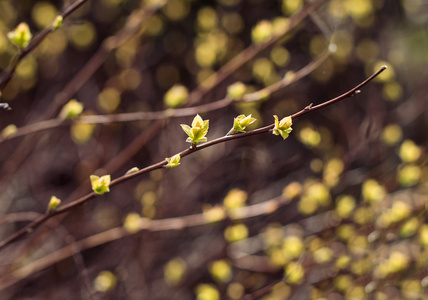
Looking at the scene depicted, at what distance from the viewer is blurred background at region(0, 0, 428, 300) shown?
6.68ft

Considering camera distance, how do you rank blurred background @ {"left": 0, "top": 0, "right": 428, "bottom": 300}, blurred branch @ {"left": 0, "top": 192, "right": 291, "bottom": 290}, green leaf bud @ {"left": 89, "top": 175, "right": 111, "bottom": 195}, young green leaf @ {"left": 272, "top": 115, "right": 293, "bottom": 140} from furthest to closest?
1. blurred background @ {"left": 0, "top": 0, "right": 428, "bottom": 300}
2. blurred branch @ {"left": 0, "top": 192, "right": 291, "bottom": 290}
3. green leaf bud @ {"left": 89, "top": 175, "right": 111, "bottom": 195}
4. young green leaf @ {"left": 272, "top": 115, "right": 293, "bottom": 140}

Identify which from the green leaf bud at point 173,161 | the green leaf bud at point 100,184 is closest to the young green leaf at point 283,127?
the green leaf bud at point 173,161

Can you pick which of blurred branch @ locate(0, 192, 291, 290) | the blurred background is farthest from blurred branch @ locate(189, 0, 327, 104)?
blurred branch @ locate(0, 192, 291, 290)

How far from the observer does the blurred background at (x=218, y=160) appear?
204 centimetres

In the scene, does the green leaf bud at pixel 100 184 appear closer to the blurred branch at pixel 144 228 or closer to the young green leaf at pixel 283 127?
the young green leaf at pixel 283 127

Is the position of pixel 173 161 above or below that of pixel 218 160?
below

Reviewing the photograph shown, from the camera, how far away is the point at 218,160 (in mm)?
2979

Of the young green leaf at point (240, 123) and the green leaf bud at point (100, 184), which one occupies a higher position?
the green leaf bud at point (100, 184)

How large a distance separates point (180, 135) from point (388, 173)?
1477 millimetres

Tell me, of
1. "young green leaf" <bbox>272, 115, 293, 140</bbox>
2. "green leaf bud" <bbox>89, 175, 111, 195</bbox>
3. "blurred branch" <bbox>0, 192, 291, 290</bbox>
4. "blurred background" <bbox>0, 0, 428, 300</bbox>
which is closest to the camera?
"young green leaf" <bbox>272, 115, 293, 140</bbox>

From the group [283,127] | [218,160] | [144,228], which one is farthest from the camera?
[218,160]

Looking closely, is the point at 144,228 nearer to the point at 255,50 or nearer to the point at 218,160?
the point at 255,50

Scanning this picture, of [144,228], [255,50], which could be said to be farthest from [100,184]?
[255,50]

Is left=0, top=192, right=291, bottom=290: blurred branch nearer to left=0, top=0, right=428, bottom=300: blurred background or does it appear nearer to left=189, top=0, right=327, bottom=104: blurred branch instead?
left=0, top=0, right=428, bottom=300: blurred background
